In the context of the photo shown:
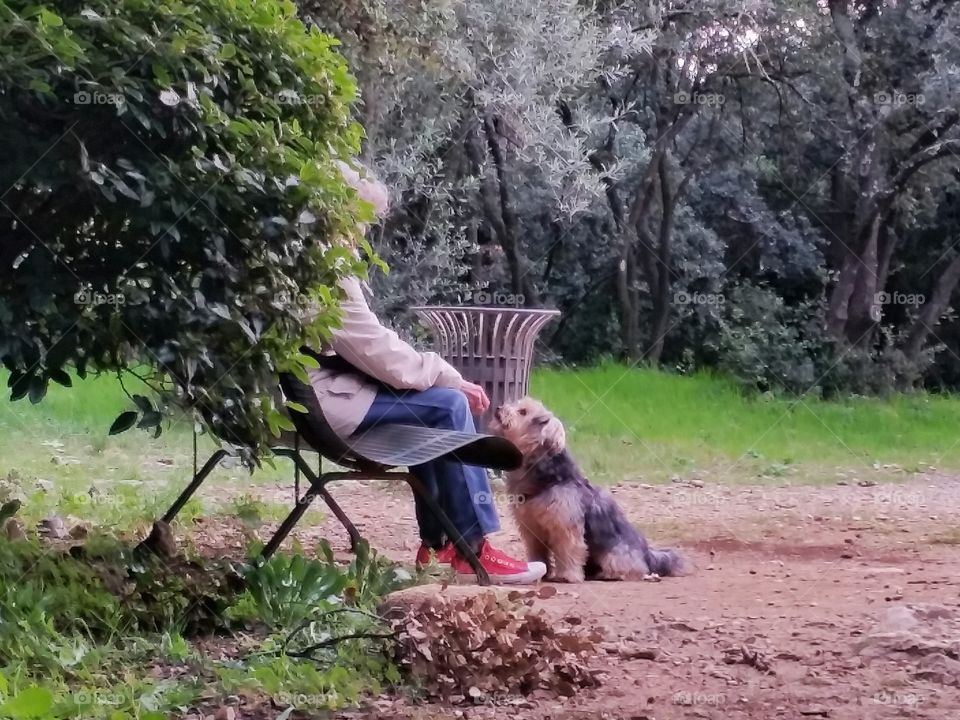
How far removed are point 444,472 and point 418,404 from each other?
322 mm

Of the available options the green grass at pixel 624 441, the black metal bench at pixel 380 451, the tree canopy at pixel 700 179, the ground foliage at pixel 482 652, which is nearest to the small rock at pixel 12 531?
the black metal bench at pixel 380 451

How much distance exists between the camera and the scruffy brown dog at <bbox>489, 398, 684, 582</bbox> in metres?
4.92

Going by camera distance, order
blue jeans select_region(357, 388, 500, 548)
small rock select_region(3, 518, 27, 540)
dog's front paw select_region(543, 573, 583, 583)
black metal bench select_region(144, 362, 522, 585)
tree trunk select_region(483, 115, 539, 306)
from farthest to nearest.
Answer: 1. tree trunk select_region(483, 115, 539, 306)
2. dog's front paw select_region(543, 573, 583, 583)
3. blue jeans select_region(357, 388, 500, 548)
4. small rock select_region(3, 518, 27, 540)
5. black metal bench select_region(144, 362, 522, 585)

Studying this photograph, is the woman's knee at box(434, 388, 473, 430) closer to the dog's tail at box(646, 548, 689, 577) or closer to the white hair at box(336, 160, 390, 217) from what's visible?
the white hair at box(336, 160, 390, 217)

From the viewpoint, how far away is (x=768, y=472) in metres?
8.35

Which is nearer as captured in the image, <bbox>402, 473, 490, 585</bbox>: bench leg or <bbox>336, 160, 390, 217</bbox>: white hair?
<bbox>336, 160, 390, 217</bbox>: white hair

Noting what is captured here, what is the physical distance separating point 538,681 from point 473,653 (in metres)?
0.19

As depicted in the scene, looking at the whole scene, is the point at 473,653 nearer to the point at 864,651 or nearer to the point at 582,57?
the point at 864,651

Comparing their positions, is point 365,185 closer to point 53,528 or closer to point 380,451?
point 380,451

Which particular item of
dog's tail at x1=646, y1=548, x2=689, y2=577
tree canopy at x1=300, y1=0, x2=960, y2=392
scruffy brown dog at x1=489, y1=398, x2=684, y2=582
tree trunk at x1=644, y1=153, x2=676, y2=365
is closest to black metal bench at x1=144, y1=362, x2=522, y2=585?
scruffy brown dog at x1=489, y1=398, x2=684, y2=582

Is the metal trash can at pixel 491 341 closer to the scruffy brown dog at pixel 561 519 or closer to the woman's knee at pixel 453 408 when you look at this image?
the scruffy brown dog at pixel 561 519

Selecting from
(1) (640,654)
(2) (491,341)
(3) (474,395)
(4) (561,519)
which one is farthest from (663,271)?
(1) (640,654)

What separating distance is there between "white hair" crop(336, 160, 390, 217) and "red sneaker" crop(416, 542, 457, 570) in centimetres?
135

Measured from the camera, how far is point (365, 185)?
4133 millimetres
